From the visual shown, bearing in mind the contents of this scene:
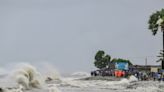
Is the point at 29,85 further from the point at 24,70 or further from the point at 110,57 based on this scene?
the point at 110,57

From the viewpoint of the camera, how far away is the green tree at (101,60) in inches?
6102

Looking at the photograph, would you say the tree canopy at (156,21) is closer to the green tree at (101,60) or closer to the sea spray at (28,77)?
the sea spray at (28,77)

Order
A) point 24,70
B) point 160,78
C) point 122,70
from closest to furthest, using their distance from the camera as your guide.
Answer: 1. point 24,70
2. point 160,78
3. point 122,70

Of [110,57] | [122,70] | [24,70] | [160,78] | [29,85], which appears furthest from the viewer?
[110,57]

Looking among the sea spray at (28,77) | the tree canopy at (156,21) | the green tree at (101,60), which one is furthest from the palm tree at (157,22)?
the green tree at (101,60)

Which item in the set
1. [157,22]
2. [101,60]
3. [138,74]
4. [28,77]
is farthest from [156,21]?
[101,60]

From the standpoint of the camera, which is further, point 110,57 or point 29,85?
point 110,57

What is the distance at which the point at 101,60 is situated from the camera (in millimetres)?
155375

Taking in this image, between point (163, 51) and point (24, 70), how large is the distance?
4902cm

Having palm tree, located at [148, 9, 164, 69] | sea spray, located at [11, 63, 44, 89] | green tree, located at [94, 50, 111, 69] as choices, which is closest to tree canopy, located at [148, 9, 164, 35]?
palm tree, located at [148, 9, 164, 69]

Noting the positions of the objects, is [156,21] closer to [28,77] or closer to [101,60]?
[28,77]

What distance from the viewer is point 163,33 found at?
287ft

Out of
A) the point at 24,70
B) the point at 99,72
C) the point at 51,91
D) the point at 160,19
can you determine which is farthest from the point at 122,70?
the point at 51,91

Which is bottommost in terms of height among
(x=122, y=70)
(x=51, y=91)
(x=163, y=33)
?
(x=51, y=91)
